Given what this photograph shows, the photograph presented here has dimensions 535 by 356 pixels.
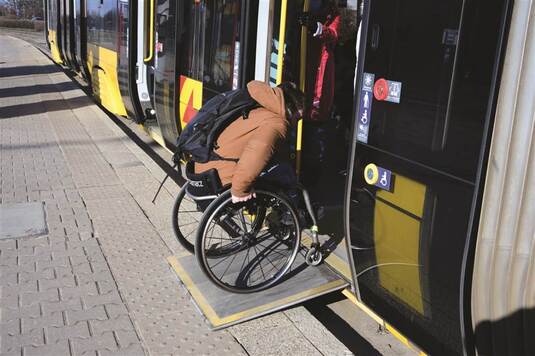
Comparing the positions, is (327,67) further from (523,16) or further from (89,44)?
(89,44)

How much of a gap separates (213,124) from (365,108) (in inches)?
40.3

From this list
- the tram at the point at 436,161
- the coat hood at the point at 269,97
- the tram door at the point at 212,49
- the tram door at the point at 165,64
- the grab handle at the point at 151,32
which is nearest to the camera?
the tram at the point at 436,161

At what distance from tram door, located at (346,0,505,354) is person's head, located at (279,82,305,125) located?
1.75 ft

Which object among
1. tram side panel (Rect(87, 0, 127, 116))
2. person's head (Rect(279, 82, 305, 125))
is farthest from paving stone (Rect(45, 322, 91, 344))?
tram side panel (Rect(87, 0, 127, 116))

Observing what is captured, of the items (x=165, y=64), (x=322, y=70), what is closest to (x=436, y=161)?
(x=322, y=70)

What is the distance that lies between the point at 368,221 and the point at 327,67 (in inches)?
63.1

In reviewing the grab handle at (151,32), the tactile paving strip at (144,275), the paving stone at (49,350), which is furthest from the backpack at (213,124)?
the grab handle at (151,32)

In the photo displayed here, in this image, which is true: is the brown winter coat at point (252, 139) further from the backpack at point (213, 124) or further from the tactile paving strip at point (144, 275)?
the tactile paving strip at point (144, 275)

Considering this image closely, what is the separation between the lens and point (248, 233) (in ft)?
11.9

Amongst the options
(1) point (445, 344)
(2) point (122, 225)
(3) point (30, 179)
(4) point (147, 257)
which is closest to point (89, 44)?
(3) point (30, 179)

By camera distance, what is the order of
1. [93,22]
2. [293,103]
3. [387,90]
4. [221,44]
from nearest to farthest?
[387,90], [293,103], [221,44], [93,22]

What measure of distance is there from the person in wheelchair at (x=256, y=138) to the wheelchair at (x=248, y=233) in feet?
0.34

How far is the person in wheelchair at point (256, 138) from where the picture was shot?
123 inches

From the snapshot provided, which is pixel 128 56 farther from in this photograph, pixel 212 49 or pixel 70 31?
pixel 70 31
